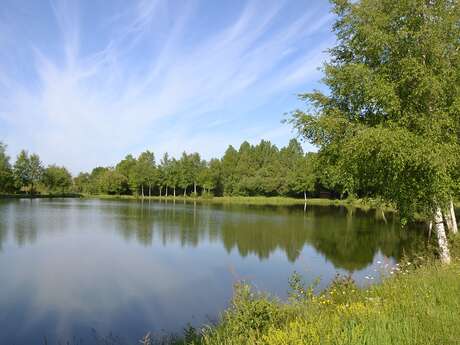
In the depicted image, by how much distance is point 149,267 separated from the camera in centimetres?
2023

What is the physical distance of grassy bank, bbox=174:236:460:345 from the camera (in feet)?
16.2

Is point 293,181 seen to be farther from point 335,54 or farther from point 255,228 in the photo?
point 335,54

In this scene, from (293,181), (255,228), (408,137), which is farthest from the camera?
(293,181)

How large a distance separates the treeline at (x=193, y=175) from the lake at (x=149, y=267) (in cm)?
5410

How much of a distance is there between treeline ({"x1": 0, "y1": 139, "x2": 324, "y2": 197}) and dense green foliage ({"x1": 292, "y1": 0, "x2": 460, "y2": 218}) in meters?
71.6

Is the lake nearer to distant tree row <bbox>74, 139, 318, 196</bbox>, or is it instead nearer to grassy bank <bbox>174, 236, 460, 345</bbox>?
grassy bank <bbox>174, 236, 460, 345</bbox>

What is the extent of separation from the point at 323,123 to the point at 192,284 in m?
9.11

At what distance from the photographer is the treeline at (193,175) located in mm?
90562

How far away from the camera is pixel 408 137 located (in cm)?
1104

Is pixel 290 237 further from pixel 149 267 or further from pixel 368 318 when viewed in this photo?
pixel 368 318

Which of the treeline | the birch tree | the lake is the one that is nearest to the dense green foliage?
the birch tree

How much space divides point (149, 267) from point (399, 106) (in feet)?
47.4

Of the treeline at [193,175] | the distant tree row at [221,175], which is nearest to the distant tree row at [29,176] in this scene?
the treeline at [193,175]

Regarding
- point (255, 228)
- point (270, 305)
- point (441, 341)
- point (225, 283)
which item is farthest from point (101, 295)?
point (255, 228)
